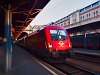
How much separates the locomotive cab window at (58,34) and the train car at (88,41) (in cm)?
1722

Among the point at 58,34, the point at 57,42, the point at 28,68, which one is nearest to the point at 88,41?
the point at 58,34

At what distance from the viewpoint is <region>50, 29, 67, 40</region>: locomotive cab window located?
17.7 metres

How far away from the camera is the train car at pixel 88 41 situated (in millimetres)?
35000

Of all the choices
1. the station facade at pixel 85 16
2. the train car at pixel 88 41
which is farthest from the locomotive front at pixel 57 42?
the station facade at pixel 85 16

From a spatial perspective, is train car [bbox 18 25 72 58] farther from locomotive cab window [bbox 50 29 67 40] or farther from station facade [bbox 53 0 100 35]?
station facade [bbox 53 0 100 35]

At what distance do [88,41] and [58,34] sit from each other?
769 inches

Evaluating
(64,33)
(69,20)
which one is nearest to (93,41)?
(64,33)

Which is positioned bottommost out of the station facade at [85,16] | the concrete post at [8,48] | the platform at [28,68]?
the platform at [28,68]

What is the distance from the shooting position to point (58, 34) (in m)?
18.0

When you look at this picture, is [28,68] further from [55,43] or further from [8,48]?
[55,43]

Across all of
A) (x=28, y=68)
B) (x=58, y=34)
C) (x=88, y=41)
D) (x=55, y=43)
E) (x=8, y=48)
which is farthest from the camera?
(x=88, y=41)

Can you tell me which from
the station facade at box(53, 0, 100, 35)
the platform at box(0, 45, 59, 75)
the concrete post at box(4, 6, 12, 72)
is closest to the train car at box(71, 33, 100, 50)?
the platform at box(0, 45, 59, 75)

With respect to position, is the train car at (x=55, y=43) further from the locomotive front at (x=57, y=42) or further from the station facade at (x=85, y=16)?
the station facade at (x=85, y=16)

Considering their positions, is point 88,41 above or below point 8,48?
above
